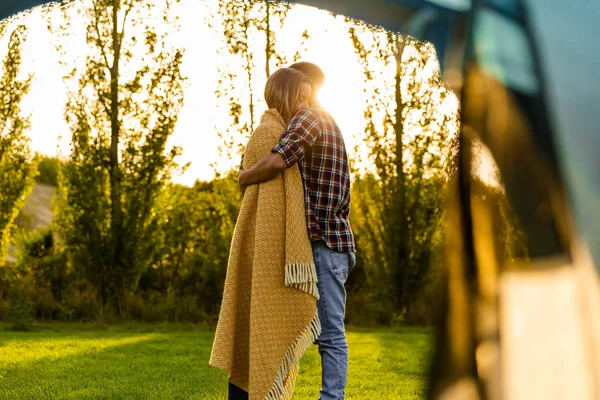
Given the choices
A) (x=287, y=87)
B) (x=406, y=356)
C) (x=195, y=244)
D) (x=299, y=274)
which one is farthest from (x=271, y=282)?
(x=195, y=244)

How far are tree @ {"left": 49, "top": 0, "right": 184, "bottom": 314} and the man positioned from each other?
6245 millimetres

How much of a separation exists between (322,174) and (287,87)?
39 cm

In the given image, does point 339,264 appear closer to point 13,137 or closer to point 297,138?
point 297,138

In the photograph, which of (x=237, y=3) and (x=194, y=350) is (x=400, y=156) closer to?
(x=237, y=3)

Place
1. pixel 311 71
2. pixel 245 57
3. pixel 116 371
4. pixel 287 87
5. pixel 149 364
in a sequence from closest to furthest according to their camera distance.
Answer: pixel 287 87, pixel 311 71, pixel 116 371, pixel 149 364, pixel 245 57

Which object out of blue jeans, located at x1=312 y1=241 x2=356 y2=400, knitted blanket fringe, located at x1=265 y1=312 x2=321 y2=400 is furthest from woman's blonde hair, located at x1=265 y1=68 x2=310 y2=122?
knitted blanket fringe, located at x1=265 y1=312 x2=321 y2=400

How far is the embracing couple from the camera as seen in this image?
2.83m

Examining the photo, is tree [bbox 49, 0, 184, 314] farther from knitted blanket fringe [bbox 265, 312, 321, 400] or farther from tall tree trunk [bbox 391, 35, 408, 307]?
knitted blanket fringe [bbox 265, 312, 321, 400]

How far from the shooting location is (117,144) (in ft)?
29.8

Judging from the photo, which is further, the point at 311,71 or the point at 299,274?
the point at 311,71

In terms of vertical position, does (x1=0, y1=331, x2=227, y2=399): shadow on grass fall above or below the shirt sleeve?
below

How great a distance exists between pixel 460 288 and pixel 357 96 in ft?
24.6

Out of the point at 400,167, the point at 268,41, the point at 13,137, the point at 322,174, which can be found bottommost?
the point at 322,174

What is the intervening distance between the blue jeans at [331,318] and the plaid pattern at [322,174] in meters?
0.05
